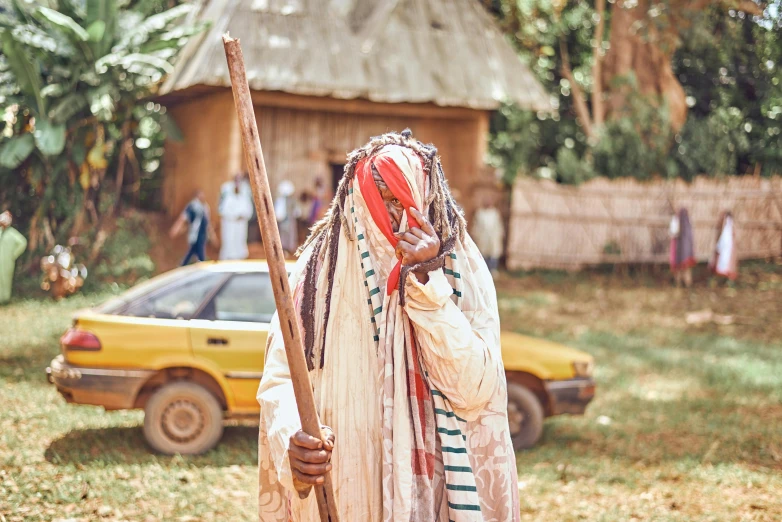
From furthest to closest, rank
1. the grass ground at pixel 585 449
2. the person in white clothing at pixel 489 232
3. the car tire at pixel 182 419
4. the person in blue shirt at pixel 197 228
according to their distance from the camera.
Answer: the person in white clothing at pixel 489 232, the person in blue shirt at pixel 197 228, the car tire at pixel 182 419, the grass ground at pixel 585 449

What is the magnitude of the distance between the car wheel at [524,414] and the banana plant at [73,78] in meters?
9.29

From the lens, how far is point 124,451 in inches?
260

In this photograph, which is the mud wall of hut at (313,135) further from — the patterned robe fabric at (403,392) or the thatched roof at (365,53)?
the patterned robe fabric at (403,392)

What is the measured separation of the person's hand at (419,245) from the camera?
8.07 feet

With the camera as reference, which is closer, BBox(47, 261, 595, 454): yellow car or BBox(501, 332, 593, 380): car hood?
BBox(47, 261, 595, 454): yellow car

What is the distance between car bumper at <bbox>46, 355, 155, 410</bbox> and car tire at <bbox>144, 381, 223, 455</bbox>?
0.18 metres

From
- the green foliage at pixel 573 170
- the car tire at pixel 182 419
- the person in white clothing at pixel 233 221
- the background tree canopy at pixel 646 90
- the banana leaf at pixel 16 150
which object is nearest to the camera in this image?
the car tire at pixel 182 419

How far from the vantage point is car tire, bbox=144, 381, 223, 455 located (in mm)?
6617

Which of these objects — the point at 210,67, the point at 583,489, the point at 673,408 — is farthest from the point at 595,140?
the point at 583,489

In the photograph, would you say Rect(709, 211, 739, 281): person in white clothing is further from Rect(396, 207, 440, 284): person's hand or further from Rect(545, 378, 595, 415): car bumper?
Rect(396, 207, 440, 284): person's hand

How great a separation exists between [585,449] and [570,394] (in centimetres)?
58

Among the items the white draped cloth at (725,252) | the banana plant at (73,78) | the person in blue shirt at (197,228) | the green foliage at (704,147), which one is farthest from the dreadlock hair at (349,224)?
the green foliage at (704,147)

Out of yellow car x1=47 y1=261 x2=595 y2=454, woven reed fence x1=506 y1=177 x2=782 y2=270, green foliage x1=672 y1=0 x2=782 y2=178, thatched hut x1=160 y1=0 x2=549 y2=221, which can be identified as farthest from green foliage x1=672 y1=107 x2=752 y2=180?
yellow car x1=47 y1=261 x2=595 y2=454

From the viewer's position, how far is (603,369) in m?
10.2
